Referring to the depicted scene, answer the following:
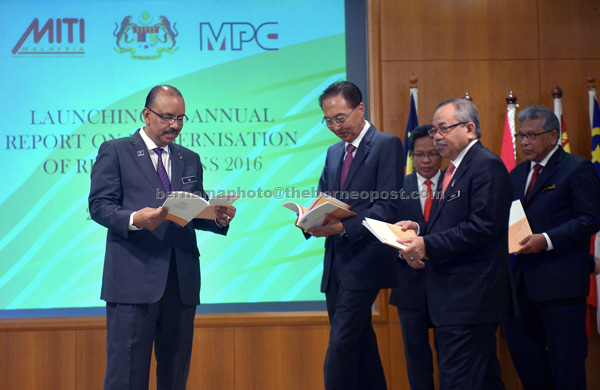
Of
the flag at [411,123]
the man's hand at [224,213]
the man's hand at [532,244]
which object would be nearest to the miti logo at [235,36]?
the flag at [411,123]

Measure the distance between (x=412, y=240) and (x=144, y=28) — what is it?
9.46 feet

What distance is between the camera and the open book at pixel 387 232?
2551 mm

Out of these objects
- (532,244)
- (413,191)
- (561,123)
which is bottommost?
(532,244)

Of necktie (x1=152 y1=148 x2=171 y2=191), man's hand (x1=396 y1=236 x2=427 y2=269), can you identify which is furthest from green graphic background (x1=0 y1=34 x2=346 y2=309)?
man's hand (x1=396 y1=236 x2=427 y2=269)

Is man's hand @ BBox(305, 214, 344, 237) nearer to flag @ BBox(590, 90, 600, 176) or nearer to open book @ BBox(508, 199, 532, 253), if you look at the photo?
open book @ BBox(508, 199, 532, 253)

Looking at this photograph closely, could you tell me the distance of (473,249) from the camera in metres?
2.50

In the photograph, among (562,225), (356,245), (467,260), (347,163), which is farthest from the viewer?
(562,225)

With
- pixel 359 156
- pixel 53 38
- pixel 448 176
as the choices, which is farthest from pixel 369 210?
pixel 53 38

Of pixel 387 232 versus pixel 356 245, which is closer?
pixel 387 232

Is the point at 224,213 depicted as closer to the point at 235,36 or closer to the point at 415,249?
the point at 415,249

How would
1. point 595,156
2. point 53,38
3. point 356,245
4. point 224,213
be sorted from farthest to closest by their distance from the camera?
point 53,38 < point 595,156 < point 356,245 < point 224,213

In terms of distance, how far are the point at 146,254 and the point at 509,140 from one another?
2.73 metres

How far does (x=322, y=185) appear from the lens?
11.1 ft

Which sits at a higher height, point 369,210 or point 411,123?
point 411,123
